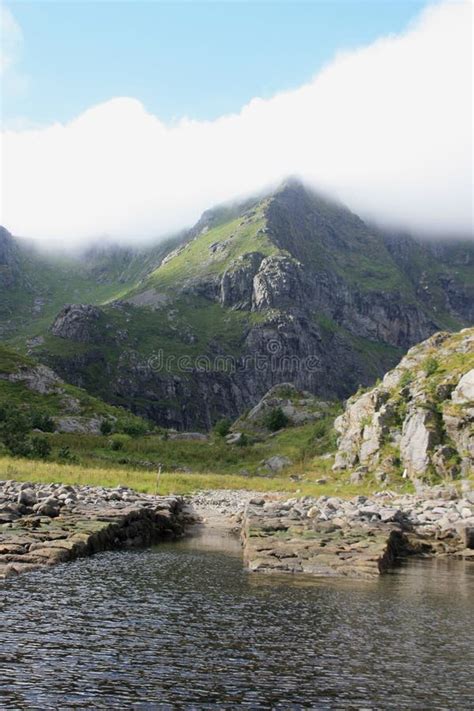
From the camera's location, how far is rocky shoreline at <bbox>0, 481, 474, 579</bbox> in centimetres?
2848

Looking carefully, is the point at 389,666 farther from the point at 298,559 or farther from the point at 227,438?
the point at 227,438

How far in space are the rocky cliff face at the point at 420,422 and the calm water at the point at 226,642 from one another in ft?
128

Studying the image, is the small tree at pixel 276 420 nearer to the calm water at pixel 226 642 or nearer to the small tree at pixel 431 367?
the small tree at pixel 431 367

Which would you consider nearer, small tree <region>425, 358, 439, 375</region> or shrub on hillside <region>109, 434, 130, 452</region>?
small tree <region>425, 358, 439, 375</region>

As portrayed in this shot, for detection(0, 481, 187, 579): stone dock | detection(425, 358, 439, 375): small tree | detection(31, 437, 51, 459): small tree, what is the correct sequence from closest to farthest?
detection(0, 481, 187, 579): stone dock, detection(31, 437, 51, 459): small tree, detection(425, 358, 439, 375): small tree

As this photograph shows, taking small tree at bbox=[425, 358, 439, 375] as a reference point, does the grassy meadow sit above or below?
below

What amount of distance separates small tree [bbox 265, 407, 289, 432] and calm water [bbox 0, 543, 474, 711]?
9804 centimetres

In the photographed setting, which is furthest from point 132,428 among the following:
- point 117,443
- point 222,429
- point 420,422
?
point 420,422

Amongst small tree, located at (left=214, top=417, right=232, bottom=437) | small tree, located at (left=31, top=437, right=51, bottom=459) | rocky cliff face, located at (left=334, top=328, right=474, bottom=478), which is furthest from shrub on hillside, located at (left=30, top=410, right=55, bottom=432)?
rocky cliff face, located at (left=334, top=328, right=474, bottom=478)

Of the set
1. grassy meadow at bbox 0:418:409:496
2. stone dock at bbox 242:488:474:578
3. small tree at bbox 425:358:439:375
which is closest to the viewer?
stone dock at bbox 242:488:474:578

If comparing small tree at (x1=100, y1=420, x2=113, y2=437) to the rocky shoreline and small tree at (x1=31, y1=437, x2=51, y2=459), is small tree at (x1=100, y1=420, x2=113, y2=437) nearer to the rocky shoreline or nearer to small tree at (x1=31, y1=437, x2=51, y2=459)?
small tree at (x1=31, y1=437, x2=51, y2=459)

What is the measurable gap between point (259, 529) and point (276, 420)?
91.0 metres

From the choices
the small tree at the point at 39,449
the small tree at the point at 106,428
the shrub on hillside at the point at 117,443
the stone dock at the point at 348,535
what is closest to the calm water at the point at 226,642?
the stone dock at the point at 348,535

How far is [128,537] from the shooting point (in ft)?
116
